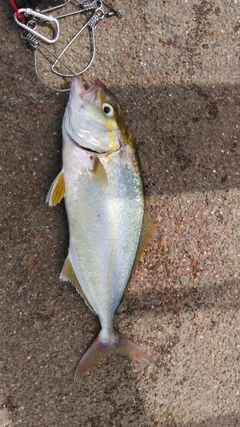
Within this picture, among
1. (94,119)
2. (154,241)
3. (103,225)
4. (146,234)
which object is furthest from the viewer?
(154,241)

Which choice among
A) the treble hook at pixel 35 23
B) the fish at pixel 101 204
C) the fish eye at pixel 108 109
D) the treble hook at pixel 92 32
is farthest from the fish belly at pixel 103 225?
the treble hook at pixel 35 23

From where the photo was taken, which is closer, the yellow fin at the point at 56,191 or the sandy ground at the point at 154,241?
the yellow fin at the point at 56,191

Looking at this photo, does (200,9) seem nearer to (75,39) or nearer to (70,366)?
(75,39)

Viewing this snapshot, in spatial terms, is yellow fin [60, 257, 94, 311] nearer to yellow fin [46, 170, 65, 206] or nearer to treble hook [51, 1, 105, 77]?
yellow fin [46, 170, 65, 206]

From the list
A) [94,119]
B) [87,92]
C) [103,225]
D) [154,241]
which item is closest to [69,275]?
[103,225]

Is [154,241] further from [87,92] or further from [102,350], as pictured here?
[87,92]

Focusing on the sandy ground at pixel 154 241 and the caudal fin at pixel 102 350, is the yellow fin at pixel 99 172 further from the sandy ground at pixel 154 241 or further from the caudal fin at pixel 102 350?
the caudal fin at pixel 102 350
